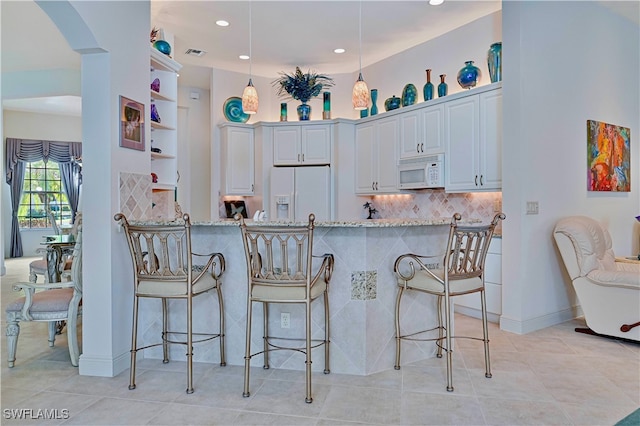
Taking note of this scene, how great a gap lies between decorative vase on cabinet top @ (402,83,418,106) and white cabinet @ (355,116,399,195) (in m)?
0.25

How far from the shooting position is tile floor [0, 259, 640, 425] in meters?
2.22

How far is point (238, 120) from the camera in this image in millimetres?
6125

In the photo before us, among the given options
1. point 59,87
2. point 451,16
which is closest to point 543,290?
point 451,16

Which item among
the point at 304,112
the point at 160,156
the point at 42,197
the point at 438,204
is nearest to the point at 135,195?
the point at 160,156

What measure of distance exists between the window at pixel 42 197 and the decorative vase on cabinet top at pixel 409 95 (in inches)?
321

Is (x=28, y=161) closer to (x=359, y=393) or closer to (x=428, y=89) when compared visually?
(x=428, y=89)

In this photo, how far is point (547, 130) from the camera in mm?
3893

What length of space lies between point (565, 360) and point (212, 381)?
257 cm

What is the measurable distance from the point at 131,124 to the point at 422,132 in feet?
10.6

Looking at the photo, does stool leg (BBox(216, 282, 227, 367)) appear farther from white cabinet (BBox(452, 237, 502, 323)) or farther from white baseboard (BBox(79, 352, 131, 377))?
white cabinet (BBox(452, 237, 502, 323))

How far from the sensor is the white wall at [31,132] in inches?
342

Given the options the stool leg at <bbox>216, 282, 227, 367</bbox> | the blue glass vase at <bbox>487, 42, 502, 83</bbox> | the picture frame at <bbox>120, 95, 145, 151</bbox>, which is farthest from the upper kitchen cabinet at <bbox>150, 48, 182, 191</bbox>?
the blue glass vase at <bbox>487, 42, 502, 83</bbox>

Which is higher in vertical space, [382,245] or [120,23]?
[120,23]

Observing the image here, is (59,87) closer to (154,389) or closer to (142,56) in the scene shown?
(142,56)
